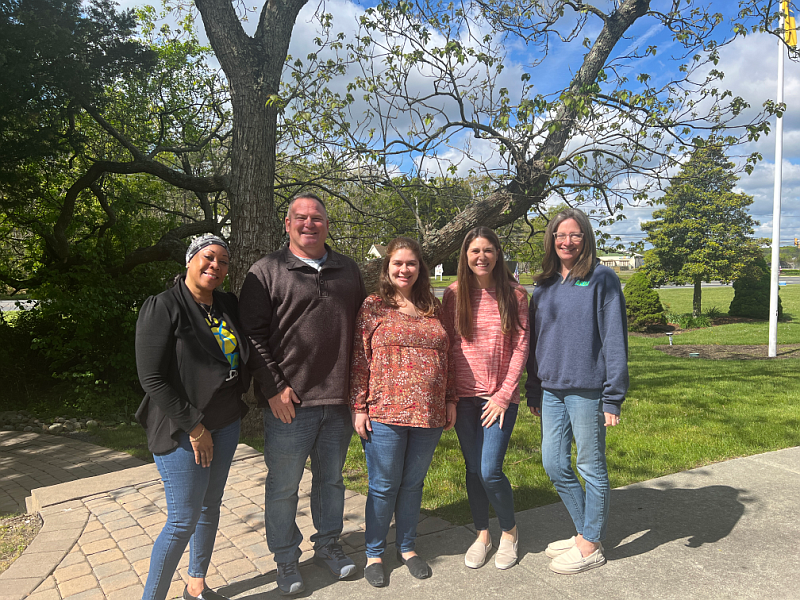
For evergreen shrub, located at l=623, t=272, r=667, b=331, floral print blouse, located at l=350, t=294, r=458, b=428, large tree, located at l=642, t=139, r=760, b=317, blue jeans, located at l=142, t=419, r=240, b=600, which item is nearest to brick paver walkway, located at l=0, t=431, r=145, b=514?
blue jeans, located at l=142, t=419, r=240, b=600

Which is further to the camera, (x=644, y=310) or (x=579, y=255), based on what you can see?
(x=644, y=310)

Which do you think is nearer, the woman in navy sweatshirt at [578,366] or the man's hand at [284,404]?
the man's hand at [284,404]

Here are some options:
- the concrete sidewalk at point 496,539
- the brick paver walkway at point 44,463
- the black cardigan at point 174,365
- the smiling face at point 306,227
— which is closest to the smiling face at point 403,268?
the smiling face at point 306,227

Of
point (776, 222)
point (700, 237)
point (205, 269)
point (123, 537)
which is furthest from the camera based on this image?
point (700, 237)

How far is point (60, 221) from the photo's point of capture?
8.52 meters

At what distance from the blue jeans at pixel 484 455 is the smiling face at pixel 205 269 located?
1.51 m

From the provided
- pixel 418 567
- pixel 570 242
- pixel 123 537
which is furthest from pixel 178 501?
pixel 570 242

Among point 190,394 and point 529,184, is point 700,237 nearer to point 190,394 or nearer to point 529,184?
point 529,184

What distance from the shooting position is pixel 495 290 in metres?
3.18

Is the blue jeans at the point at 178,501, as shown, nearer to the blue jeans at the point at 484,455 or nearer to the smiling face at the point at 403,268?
the smiling face at the point at 403,268

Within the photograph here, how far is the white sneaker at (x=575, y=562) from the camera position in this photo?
3117 mm

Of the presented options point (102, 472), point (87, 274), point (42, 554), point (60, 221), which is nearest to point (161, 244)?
point (87, 274)

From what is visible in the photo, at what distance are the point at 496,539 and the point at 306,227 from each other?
90.6 inches

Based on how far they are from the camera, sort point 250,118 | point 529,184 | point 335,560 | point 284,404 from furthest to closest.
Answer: point 529,184, point 250,118, point 335,560, point 284,404
